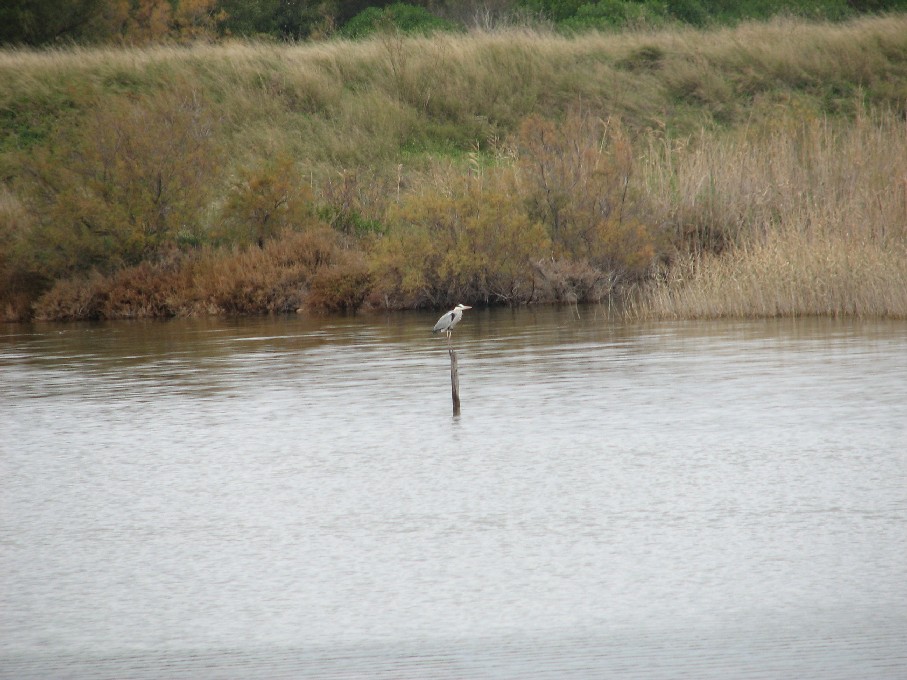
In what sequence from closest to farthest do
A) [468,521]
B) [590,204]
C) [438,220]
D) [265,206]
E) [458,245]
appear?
[468,521]
[458,245]
[438,220]
[590,204]
[265,206]

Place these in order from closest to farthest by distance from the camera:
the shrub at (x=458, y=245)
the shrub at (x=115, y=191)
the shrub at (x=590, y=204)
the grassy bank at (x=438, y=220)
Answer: the grassy bank at (x=438, y=220) → the shrub at (x=458, y=245) → the shrub at (x=590, y=204) → the shrub at (x=115, y=191)

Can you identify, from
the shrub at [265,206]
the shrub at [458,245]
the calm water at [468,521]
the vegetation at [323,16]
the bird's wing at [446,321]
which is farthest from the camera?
the vegetation at [323,16]

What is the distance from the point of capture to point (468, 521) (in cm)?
906

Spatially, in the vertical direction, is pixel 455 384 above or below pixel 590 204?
below

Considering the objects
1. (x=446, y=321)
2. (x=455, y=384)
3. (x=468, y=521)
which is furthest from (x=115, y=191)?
(x=468, y=521)

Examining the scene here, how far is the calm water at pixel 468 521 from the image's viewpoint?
6645 millimetres

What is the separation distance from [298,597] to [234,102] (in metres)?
32.9

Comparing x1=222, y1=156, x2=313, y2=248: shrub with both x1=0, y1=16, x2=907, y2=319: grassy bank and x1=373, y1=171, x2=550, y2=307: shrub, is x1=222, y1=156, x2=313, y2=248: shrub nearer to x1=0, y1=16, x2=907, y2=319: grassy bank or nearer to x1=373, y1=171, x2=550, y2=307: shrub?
x1=0, y1=16, x2=907, y2=319: grassy bank

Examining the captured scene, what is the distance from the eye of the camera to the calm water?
21.8 ft

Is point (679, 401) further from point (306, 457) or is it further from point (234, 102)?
point (234, 102)

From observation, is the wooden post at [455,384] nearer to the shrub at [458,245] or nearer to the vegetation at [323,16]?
the shrub at [458,245]

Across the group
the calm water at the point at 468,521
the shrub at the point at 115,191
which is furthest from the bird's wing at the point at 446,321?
the shrub at the point at 115,191

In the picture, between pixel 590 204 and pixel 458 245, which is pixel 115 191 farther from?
pixel 590 204

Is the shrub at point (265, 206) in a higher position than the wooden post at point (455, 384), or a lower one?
higher
